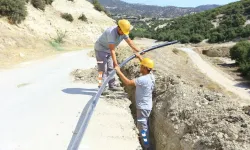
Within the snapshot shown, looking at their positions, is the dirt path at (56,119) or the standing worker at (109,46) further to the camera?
the standing worker at (109,46)

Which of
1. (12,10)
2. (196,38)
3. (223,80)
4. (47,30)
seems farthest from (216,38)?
(12,10)

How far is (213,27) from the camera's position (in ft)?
271

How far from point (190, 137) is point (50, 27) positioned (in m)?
29.9

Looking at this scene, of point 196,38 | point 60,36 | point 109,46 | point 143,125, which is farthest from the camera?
point 196,38

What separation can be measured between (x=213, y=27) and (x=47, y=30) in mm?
55602

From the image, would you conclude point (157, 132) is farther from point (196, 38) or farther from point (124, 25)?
point (196, 38)

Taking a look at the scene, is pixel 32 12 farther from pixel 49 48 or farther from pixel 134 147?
pixel 134 147

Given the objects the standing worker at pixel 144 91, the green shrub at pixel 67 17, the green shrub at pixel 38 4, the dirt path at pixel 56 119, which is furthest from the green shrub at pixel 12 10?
the standing worker at pixel 144 91

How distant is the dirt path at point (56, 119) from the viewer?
726 cm

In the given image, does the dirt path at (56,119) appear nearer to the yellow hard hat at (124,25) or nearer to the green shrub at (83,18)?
the yellow hard hat at (124,25)

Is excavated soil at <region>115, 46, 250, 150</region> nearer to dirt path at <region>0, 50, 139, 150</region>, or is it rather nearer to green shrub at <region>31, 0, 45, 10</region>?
dirt path at <region>0, 50, 139, 150</region>

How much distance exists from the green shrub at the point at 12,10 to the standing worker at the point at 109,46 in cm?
2064

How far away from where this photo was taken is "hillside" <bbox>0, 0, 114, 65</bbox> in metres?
24.0

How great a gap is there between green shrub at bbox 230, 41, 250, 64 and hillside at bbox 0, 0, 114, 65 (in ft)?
49.1
